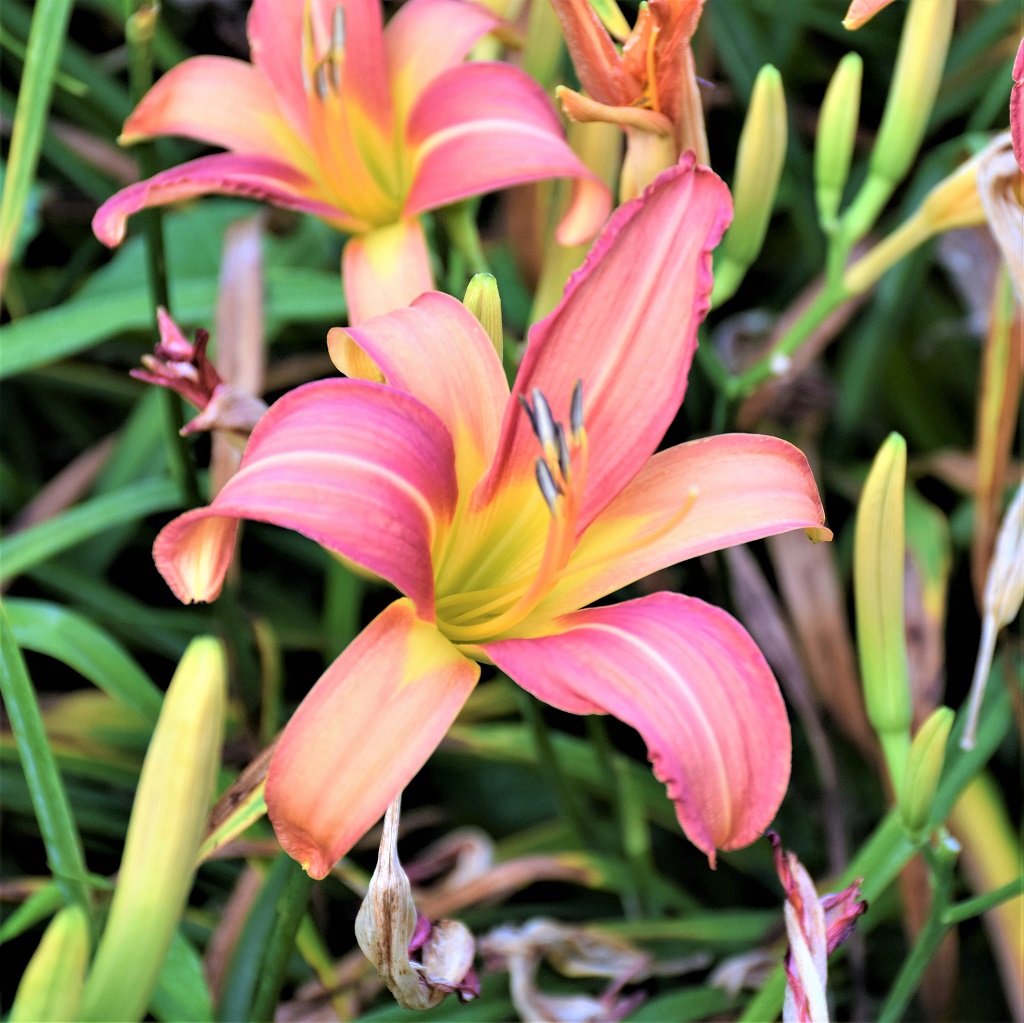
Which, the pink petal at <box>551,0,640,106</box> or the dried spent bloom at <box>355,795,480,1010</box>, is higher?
the pink petal at <box>551,0,640,106</box>

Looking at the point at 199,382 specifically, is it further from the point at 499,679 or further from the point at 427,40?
the point at 499,679

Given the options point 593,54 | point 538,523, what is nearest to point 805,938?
point 538,523

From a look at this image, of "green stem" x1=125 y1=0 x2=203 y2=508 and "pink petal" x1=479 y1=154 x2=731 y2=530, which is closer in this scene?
"pink petal" x1=479 y1=154 x2=731 y2=530

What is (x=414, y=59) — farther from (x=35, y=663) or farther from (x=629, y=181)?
(x=35, y=663)

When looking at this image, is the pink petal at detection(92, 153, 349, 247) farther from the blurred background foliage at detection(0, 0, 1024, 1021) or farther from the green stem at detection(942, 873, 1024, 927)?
the green stem at detection(942, 873, 1024, 927)

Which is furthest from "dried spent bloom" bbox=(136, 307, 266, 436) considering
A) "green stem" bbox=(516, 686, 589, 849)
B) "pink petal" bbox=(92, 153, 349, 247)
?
"green stem" bbox=(516, 686, 589, 849)

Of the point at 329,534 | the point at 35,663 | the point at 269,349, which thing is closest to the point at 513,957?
the point at 329,534
